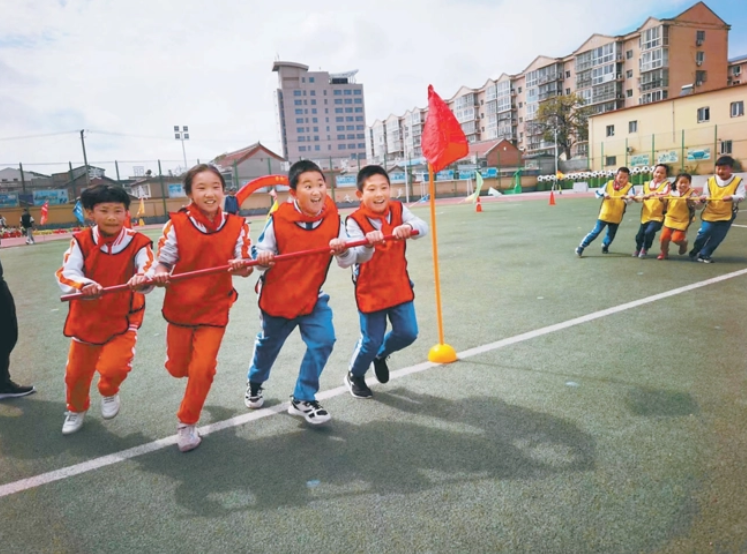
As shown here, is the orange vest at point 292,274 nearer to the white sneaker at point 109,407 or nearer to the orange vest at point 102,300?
the orange vest at point 102,300

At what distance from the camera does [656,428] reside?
3.06 m

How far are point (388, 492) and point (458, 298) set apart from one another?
4380mm

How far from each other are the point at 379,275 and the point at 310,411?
1.05 meters

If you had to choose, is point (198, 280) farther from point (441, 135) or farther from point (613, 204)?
point (613, 204)

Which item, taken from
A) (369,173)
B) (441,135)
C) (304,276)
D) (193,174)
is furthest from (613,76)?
(193,174)

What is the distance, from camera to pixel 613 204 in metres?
9.23

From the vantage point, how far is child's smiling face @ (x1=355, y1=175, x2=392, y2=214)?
11.8ft

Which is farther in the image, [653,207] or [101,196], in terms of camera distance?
[653,207]

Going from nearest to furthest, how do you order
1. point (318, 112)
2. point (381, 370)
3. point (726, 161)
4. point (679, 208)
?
point (381, 370), point (726, 161), point (679, 208), point (318, 112)

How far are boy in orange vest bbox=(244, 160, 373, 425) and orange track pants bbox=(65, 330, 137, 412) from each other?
0.92 m

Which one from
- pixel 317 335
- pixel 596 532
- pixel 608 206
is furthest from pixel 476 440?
pixel 608 206

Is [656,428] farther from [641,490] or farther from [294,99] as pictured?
[294,99]

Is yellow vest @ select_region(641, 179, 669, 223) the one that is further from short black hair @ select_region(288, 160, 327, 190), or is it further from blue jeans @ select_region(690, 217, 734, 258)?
short black hair @ select_region(288, 160, 327, 190)

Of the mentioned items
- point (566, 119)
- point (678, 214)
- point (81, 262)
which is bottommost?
point (678, 214)
